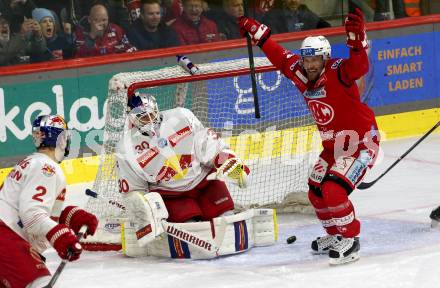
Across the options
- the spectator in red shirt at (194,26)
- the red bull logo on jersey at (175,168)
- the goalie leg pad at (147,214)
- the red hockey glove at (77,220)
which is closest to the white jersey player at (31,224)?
the red hockey glove at (77,220)

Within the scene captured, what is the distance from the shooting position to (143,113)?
19.5ft

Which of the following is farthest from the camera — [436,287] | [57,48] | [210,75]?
[57,48]

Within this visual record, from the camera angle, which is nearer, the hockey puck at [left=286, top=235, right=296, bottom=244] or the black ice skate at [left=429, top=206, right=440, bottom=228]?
the hockey puck at [left=286, top=235, right=296, bottom=244]

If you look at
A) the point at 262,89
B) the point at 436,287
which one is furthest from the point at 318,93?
the point at 262,89

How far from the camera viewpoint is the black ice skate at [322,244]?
236 inches

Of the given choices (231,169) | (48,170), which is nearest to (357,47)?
(231,169)

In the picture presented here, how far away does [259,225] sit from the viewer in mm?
6176

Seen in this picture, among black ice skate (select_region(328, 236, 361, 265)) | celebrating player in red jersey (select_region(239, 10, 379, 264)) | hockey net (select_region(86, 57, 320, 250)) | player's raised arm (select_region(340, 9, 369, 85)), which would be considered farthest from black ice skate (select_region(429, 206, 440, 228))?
player's raised arm (select_region(340, 9, 369, 85))

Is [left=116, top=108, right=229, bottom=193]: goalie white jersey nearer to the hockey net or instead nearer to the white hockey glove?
the white hockey glove

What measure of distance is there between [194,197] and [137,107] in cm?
56

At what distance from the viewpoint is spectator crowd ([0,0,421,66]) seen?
7.95 meters

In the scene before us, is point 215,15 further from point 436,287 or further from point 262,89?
point 436,287

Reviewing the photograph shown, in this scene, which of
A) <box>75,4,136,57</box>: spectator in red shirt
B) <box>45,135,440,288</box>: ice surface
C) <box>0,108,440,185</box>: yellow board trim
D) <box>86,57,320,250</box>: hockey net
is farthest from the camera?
<box>75,4,136,57</box>: spectator in red shirt

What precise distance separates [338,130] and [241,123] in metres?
2.05
